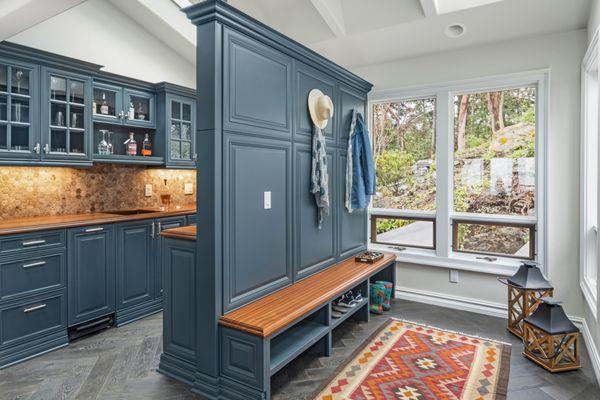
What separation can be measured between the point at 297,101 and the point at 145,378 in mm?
2299

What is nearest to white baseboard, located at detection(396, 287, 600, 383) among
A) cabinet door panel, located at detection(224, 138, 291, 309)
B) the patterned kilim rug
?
the patterned kilim rug

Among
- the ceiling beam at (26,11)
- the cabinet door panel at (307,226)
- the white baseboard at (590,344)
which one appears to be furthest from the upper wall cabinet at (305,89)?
the white baseboard at (590,344)

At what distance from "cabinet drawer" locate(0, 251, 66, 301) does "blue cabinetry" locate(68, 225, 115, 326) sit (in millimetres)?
93

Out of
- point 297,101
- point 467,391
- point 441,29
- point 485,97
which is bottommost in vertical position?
point 467,391

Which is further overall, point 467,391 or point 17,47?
point 17,47

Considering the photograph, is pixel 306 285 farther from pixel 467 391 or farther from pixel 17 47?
pixel 17 47

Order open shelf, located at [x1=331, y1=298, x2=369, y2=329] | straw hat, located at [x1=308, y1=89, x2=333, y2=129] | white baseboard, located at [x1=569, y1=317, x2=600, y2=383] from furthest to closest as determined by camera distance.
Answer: straw hat, located at [x1=308, y1=89, x2=333, y2=129]
open shelf, located at [x1=331, y1=298, x2=369, y2=329]
white baseboard, located at [x1=569, y1=317, x2=600, y2=383]

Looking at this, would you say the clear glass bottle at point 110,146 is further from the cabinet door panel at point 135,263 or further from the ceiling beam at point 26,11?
the ceiling beam at point 26,11

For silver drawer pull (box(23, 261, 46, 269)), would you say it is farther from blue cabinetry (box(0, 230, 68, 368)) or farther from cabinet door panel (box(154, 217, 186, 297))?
cabinet door panel (box(154, 217, 186, 297))

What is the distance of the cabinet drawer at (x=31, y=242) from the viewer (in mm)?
2723

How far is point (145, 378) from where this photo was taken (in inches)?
100

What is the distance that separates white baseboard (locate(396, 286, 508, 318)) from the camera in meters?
3.72

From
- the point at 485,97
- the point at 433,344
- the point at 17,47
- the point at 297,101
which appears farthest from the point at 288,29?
the point at 433,344

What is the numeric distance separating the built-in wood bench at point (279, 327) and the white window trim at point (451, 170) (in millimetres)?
1131
